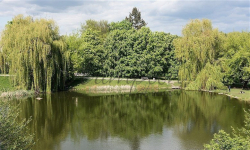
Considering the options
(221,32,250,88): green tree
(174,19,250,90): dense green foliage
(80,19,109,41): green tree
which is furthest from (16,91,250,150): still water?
(80,19,109,41): green tree

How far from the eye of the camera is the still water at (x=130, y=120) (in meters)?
18.2

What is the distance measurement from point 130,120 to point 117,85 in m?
21.8

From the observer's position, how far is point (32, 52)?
37.8 meters

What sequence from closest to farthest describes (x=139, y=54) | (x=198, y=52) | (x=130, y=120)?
(x=130, y=120)
(x=198, y=52)
(x=139, y=54)

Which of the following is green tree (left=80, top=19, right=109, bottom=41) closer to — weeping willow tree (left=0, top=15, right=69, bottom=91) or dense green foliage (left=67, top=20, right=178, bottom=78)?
dense green foliage (left=67, top=20, right=178, bottom=78)

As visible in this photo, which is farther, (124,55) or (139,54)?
(124,55)

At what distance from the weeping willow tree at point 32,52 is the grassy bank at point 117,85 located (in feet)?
21.1

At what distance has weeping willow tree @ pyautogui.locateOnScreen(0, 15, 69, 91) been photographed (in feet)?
124

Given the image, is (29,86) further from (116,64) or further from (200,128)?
(200,128)

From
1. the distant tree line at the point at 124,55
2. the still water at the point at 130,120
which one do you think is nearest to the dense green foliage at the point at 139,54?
the distant tree line at the point at 124,55

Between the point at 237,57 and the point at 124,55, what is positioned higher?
the point at 124,55

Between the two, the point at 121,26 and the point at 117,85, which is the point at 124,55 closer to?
the point at 117,85

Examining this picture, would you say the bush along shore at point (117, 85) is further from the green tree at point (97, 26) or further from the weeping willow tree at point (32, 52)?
the green tree at point (97, 26)

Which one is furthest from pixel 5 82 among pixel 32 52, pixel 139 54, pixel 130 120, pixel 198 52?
pixel 198 52
